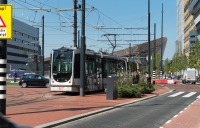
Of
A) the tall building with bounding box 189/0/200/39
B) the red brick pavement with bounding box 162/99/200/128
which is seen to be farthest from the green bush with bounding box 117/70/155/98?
the tall building with bounding box 189/0/200/39

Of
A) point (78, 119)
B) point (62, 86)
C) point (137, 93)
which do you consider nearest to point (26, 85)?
point (62, 86)

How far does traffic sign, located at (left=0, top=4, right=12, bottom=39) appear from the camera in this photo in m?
11.0

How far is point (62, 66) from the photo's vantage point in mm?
23438

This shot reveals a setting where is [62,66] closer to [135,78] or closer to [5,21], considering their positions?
[135,78]

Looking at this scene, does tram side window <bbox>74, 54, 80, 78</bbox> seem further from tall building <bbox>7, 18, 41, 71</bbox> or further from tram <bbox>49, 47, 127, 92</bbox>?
tall building <bbox>7, 18, 41, 71</bbox>

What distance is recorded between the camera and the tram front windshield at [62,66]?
23184 millimetres

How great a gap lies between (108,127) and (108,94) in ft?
31.1

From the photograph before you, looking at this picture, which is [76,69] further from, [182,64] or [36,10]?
[182,64]

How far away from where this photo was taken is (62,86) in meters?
23.1

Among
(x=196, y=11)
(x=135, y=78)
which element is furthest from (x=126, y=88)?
(x=196, y=11)

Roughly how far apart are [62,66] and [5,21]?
12489 millimetres

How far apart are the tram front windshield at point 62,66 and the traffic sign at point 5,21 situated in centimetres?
1223

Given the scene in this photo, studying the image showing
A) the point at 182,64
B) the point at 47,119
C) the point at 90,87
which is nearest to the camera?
A: the point at 47,119

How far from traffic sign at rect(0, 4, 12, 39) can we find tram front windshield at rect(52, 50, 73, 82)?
40.1 ft
